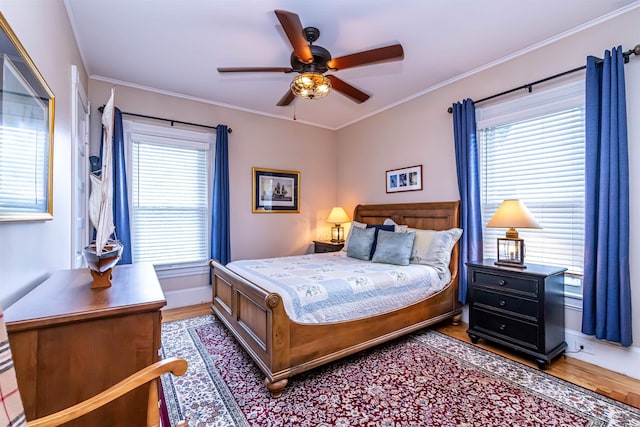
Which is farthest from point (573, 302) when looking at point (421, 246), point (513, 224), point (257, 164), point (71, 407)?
point (257, 164)

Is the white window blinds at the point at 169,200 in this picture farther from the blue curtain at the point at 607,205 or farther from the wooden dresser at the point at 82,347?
the blue curtain at the point at 607,205

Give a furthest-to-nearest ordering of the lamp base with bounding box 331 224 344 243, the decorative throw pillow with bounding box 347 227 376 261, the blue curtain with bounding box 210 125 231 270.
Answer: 1. the lamp base with bounding box 331 224 344 243
2. the blue curtain with bounding box 210 125 231 270
3. the decorative throw pillow with bounding box 347 227 376 261

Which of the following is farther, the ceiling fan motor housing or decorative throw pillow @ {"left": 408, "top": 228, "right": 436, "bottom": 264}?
decorative throw pillow @ {"left": 408, "top": 228, "right": 436, "bottom": 264}

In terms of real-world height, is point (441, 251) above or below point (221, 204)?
below

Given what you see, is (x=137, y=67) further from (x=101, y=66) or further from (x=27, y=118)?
(x=27, y=118)

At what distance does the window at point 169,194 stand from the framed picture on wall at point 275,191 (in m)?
0.71

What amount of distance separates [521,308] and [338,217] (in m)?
2.75

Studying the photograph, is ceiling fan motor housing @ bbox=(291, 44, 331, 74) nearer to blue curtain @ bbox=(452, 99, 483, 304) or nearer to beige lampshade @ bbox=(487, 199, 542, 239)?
blue curtain @ bbox=(452, 99, 483, 304)

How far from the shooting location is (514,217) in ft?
8.39

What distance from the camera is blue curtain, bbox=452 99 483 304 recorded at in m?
3.12

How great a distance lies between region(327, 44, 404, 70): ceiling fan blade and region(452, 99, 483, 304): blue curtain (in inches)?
56.6

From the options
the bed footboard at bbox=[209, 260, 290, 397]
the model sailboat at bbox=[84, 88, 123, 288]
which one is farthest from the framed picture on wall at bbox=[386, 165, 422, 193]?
the model sailboat at bbox=[84, 88, 123, 288]

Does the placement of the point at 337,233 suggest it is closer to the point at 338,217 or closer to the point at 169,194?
the point at 338,217

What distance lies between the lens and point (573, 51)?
2.55m
